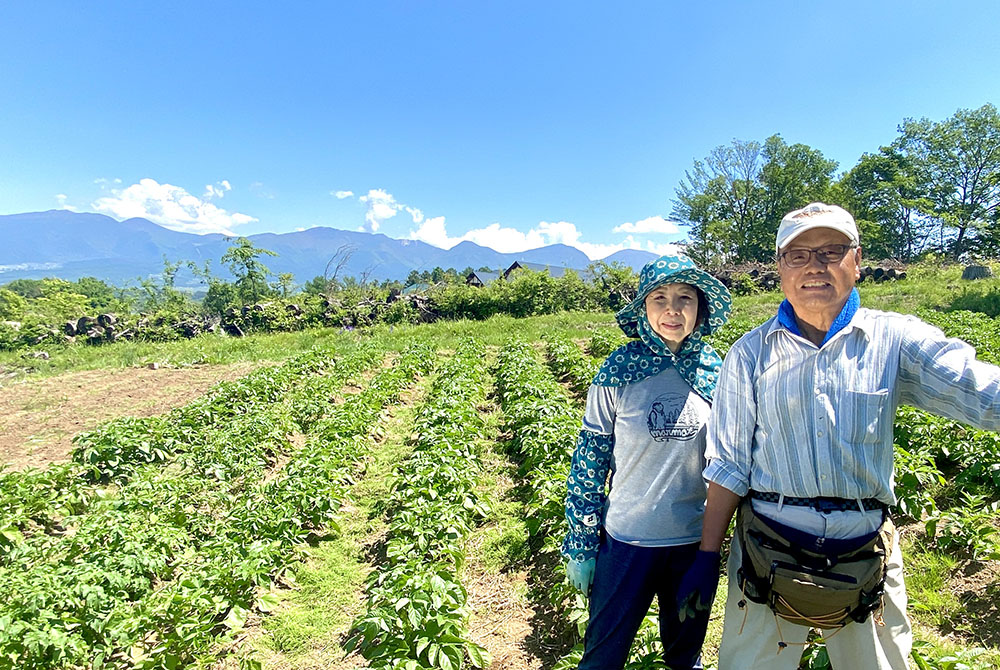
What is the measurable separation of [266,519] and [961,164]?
175 feet

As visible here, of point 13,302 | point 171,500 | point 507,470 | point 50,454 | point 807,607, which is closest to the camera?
point 807,607

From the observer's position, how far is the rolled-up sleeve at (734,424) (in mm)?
1481

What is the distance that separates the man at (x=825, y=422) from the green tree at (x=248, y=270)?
31066 mm

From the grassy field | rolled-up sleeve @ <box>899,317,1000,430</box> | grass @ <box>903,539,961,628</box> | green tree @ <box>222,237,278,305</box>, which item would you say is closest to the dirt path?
the grassy field

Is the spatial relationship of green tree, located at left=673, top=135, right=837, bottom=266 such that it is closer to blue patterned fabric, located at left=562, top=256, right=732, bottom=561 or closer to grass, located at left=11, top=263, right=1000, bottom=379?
grass, located at left=11, top=263, right=1000, bottom=379

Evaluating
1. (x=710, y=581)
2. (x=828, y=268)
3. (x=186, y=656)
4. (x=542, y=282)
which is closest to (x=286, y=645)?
(x=186, y=656)

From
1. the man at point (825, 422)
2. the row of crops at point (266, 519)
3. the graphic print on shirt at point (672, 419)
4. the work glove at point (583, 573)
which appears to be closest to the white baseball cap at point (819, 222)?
the man at point (825, 422)

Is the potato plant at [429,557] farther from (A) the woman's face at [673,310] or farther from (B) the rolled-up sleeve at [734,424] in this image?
(A) the woman's face at [673,310]

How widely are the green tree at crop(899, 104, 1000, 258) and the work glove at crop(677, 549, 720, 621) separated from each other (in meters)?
47.4

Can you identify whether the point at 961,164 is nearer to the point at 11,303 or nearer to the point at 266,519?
the point at 266,519

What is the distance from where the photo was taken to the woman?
180 cm

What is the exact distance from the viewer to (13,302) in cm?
3055

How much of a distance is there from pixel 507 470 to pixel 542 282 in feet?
63.3

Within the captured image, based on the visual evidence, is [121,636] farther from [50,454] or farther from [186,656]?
[50,454]
